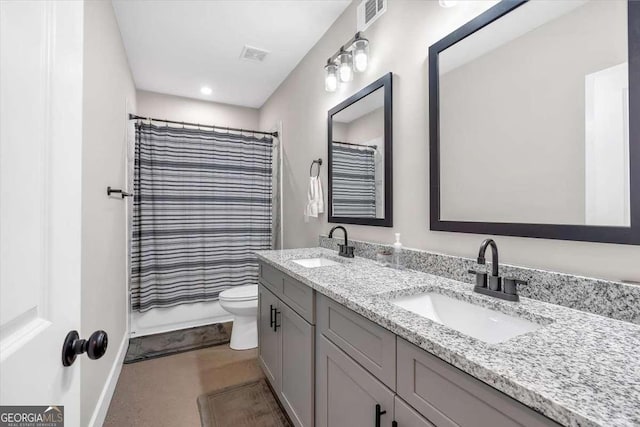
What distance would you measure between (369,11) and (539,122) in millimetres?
1267

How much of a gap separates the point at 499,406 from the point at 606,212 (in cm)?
68

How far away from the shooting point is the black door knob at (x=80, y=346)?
567 millimetres

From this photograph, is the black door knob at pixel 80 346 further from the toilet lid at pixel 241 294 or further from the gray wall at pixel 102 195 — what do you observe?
the toilet lid at pixel 241 294

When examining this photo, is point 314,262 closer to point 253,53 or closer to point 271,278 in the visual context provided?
point 271,278

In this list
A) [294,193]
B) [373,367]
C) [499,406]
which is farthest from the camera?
[294,193]

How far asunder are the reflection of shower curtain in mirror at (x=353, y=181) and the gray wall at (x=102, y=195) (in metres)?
1.42

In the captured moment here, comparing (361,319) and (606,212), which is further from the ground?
(606,212)

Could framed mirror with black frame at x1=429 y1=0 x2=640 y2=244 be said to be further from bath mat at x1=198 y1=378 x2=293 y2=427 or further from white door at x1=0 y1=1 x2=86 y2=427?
bath mat at x1=198 y1=378 x2=293 y2=427

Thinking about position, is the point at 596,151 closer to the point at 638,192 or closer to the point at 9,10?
the point at 638,192

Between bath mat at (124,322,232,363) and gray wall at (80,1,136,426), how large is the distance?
0.20 metres

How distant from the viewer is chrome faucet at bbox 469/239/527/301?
0.95 m

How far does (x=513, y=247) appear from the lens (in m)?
1.06

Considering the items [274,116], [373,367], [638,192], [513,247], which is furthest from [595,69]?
[274,116]

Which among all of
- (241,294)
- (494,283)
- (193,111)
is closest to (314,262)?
(241,294)
